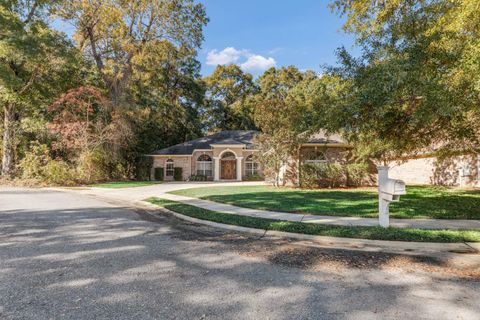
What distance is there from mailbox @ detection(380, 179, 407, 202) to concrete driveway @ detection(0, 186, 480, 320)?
1.67 metres

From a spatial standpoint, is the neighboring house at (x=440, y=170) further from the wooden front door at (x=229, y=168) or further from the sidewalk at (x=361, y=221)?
the wooden front door at (x=229, y=168)

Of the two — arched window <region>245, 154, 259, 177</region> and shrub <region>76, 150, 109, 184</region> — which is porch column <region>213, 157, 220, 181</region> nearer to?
Result: arched window <region>245, 154, 259, 177</region>

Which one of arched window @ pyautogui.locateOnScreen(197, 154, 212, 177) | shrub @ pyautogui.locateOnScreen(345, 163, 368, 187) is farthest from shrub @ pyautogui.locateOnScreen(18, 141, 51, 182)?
shrub @ pyautogui.locateOnScreen(345, 163, 368, 187)

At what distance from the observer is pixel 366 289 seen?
10.9 ft

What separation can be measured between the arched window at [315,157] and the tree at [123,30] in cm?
1532

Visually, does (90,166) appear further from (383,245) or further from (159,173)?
(383,245)

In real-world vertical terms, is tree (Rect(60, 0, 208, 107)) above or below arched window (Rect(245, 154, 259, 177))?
above

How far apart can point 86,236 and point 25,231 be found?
1.56 metres

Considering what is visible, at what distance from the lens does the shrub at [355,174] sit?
1789 cm

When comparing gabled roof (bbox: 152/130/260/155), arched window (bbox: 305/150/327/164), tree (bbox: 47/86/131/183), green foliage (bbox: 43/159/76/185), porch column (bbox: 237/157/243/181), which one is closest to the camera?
arched window (bbox: 305/150/327/164)

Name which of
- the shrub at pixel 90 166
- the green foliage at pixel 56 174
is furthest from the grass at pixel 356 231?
the shrub at pixel 90 166

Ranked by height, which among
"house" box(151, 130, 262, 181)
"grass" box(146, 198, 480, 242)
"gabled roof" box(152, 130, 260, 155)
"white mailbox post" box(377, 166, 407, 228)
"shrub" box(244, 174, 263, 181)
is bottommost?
"grass" box(146, 198, 480, 242)

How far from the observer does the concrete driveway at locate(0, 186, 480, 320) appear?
2.78 m

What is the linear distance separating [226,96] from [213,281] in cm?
3910
